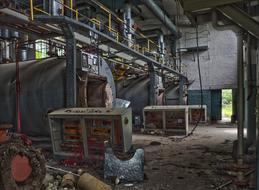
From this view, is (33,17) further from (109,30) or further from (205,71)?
(205,71)

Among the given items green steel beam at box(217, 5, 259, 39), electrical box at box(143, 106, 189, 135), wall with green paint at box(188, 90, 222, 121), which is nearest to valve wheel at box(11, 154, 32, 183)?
green steel beam at box(217, 5, 259, 39)

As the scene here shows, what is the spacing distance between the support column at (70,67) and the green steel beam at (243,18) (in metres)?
4.18

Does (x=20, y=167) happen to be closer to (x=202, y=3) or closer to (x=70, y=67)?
(x=202, y=3)

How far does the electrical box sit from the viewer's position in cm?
1138

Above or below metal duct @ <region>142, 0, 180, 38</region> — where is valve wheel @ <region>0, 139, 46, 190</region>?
below

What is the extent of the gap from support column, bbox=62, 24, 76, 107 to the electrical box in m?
5.28

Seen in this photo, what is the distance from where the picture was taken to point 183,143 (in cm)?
938

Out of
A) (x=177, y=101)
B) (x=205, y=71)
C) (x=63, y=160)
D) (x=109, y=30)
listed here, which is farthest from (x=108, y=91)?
(x=205, y=71)

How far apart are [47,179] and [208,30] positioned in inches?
781

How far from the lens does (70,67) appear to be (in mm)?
7164

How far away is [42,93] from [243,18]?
16.8 feet

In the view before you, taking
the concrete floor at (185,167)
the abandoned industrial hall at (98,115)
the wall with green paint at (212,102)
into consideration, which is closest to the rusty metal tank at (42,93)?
the abandoned industrial hall at (98,115)

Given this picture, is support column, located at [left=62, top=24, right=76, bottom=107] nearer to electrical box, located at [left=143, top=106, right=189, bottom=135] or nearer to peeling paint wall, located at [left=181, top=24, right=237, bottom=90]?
electrical box, located at [left=143, top=106, right=189, bottom=135]

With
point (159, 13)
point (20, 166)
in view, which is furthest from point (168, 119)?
point (20, 166)
